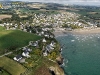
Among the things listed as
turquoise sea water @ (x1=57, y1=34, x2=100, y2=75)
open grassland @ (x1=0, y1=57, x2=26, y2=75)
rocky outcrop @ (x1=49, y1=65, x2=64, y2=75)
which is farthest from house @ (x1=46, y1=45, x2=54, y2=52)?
open grassland @ (x1=0, y1=57, x2=26, y2=75)

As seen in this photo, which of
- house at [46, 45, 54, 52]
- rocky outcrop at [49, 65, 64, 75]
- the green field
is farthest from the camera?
house at [46, 45, 54, 52]

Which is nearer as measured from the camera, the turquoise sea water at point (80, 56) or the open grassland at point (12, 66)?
the open grassland at point (12, 66)

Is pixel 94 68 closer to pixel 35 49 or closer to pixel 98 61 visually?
pixel 98 61

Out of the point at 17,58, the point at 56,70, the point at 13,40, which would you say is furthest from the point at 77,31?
the point at 56,70

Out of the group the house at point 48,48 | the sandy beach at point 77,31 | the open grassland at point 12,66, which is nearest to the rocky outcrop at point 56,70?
the open grassland at point 12,66

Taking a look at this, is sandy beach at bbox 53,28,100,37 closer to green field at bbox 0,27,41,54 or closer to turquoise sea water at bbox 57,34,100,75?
turquoise sea water at bbox 57,34,100,75

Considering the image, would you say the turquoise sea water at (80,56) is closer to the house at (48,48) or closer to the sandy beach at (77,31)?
the house at (48,48)
